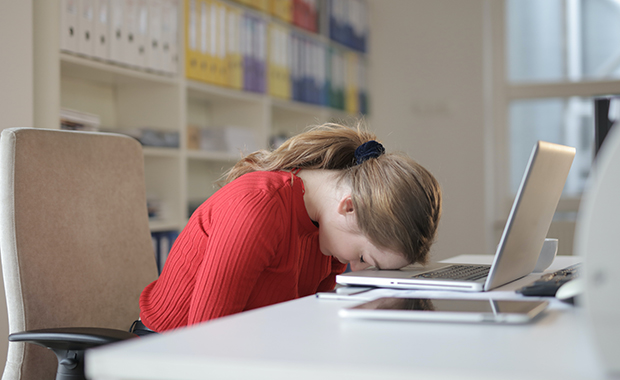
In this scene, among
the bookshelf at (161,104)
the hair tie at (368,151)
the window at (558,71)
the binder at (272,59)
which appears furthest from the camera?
the window at (558,71)

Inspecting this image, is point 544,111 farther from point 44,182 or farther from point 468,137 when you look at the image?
point 44,182

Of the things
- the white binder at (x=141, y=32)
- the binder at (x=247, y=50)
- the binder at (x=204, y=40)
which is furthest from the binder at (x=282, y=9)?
the white binder at (x=141, y=32)

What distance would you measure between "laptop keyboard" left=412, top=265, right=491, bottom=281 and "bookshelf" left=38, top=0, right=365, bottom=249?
0.79 m

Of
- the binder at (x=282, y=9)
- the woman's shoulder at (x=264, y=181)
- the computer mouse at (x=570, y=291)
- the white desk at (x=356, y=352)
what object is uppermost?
the binder at (x=282, y=9)

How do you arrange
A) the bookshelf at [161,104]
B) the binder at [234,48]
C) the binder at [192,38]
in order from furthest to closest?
the binder at [234,48]
the binder at [192,38]
the bookshelf at [161,104]

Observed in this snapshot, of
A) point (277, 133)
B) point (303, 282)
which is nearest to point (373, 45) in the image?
point (277, 133)

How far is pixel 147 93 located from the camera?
2572 mm

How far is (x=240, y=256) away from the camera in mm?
906

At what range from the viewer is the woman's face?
1.08m

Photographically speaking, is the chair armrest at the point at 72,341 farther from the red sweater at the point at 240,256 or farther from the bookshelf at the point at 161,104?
the bookshelf at the point at 161,104

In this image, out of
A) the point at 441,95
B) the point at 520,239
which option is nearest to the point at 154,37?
the point at 520,239

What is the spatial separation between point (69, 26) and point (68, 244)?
111 centimetres

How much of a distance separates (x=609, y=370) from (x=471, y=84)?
3768 millimetres

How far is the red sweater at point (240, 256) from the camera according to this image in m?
0.90
